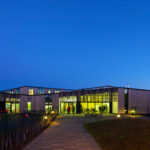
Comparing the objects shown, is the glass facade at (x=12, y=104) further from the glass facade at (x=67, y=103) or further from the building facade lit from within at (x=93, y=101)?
the glass facade at (x=67, y=103)

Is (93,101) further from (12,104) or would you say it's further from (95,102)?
(12,104)

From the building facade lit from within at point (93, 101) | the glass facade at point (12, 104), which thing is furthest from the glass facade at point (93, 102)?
the glass facade at point (12, 104)

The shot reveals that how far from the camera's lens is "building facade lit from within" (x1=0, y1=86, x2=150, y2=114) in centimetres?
3178

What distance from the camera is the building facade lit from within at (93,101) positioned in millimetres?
31781

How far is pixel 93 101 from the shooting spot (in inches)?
1474

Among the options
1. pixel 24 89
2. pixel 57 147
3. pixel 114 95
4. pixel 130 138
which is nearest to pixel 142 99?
pixel 114 95

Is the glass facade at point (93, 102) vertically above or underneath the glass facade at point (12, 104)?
above

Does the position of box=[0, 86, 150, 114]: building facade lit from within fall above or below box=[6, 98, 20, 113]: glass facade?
above

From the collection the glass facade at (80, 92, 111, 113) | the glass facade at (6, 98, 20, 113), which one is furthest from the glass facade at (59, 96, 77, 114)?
the glass facade at (6, 98, 20, 113)

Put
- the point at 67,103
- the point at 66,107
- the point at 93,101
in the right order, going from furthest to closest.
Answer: the point at 67,103 < the point at 66,107 < the point at 93,101

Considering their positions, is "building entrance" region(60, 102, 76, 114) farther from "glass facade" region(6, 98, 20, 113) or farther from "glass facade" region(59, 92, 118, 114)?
"glass facade" region(6, 98, 20, 113)

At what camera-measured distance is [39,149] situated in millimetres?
8781

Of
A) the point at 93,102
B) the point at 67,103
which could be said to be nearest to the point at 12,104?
the point at 67,103

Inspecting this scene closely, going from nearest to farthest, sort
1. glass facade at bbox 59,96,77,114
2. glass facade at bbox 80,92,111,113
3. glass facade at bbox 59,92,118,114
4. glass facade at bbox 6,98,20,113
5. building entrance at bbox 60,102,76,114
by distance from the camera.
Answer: glass facade at bbox 59,92,118,114, glass facade at bbox 80,92,111,113, building entrance at bbox 60,102,76,114, glass facade at bbox 59,96,77,114, glass facade at bbox 6,98,20,113
